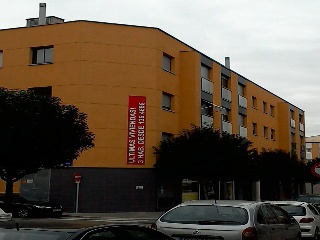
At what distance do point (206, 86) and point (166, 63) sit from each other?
14.8 ft

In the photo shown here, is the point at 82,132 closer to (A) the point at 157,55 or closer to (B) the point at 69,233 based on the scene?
(A) the point at 157,55

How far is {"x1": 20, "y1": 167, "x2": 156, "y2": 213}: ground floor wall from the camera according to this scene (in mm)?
32219

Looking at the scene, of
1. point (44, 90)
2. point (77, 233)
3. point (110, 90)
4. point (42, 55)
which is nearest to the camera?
point (77, 233)

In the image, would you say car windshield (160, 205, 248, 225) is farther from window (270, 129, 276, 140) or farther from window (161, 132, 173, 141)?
window (270, 129, 276, 140)

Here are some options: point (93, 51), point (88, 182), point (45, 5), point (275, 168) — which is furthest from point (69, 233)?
point (275, 168)

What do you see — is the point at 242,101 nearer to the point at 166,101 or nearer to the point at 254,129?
the point at 254,129

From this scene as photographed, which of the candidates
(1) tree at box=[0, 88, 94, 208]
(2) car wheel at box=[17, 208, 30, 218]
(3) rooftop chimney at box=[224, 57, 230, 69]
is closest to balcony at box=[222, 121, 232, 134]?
(3) rooftop chimney at box=[224, 57, 230, 69]

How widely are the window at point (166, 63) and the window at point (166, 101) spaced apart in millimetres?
1928

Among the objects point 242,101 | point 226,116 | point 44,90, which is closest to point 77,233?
point 44,90

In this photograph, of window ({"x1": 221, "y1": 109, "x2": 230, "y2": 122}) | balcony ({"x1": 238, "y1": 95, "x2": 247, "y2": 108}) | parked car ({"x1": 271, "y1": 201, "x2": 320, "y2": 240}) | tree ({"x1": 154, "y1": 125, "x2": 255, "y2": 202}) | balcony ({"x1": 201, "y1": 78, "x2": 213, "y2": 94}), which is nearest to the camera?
parked car ({"x1": 271, "y1": 201, "x2": 320, "y2": 240})

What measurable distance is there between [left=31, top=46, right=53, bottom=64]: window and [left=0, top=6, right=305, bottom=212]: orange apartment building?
82 millimetres

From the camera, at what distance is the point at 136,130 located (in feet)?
112

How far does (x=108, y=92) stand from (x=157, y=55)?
4593 mm

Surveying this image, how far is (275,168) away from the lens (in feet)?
157
